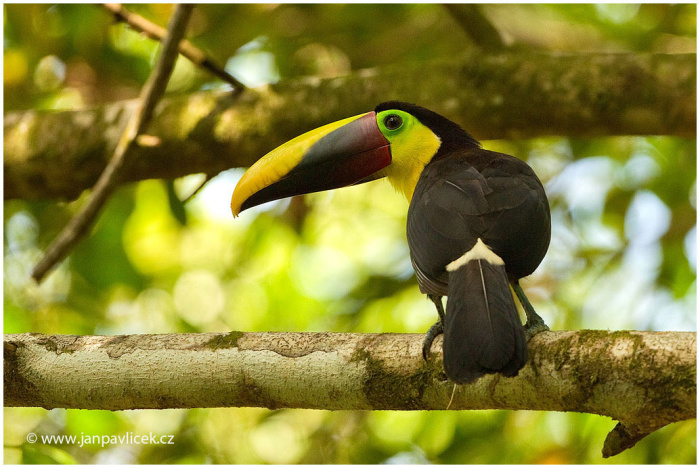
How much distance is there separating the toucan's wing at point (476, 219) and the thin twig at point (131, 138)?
4.94 feet

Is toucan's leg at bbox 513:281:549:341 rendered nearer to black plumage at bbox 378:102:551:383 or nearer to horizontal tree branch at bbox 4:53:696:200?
black plumage at bbox 378:102:551:383

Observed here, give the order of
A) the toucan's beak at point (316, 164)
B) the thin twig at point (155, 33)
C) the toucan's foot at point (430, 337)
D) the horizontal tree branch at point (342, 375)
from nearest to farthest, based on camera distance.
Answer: the horizontal tree branch at point (342, 375) < the toucan's foot at point (430, 337) < the toucan's beak at point (316, 164) < the thin twig at point (155, 33)

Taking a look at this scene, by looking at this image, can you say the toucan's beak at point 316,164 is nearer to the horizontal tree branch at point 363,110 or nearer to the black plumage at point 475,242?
the black plumage at point 475,242

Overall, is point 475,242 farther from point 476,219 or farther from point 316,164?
point 316,164

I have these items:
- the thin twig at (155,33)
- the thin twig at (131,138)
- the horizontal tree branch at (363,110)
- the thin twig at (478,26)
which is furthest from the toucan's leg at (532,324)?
the thin twig at (155,33)

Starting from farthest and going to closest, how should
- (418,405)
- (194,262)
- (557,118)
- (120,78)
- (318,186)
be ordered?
1. (194,262)
2. (120,78)
3. (557,118)
4. (318,186)
5. (418,405)

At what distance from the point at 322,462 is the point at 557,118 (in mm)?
2085

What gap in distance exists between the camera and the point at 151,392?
2.23 meters

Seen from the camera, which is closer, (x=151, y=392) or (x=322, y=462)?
(x=151, y=392)

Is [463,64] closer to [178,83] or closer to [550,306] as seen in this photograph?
[550,306]

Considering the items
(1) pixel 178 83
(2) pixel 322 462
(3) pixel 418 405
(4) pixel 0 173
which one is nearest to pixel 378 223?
(1) pixel 178 83

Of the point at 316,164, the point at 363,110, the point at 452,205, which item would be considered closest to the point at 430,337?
the point at 452,205

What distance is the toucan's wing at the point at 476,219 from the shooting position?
91.7 inches

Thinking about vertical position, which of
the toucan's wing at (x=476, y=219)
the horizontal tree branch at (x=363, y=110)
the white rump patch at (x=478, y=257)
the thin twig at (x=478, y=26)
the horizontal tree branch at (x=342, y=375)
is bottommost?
the horizontal tree branch at (x=342, y=375)
